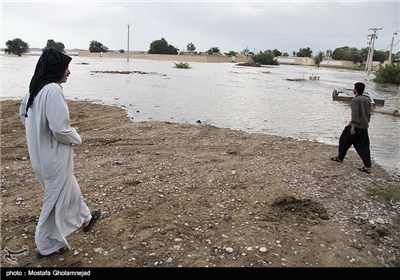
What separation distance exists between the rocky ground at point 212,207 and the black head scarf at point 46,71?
1706 mm

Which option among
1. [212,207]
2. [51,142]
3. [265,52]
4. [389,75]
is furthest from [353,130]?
[265,52]

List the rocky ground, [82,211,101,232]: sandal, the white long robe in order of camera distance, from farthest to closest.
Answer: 1. [82,211,101,232]: sandal
2. the rocky ground
3. the white long robe

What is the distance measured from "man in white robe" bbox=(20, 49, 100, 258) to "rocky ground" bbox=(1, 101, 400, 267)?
31 cm

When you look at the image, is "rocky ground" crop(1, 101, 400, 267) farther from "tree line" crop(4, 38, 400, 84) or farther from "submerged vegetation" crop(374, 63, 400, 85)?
"tree line" crop(4, 38, 400, 84)

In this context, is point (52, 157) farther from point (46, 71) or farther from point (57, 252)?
point (57, 252)

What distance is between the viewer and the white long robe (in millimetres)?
3066

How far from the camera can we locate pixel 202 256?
3562 mm

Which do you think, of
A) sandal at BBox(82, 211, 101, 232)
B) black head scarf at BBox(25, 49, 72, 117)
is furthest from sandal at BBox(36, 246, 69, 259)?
black head scarf at BBox(25, 49, 72, 117)

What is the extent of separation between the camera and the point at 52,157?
10.5ft

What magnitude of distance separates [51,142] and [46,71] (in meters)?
0.68

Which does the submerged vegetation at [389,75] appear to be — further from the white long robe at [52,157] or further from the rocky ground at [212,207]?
the white long robe at [52,157]

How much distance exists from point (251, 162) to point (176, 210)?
2.74 meters
